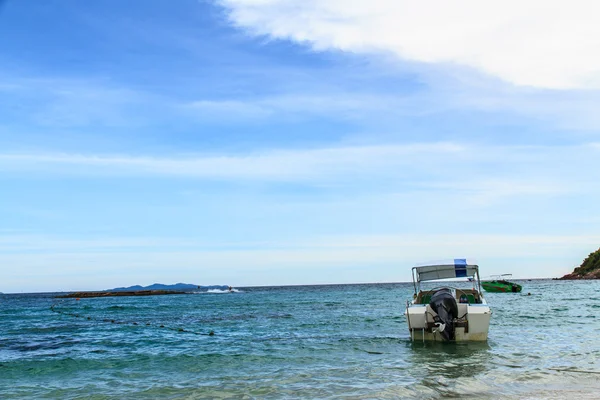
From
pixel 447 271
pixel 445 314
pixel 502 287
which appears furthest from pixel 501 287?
pixel 445 314

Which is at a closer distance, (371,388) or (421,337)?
(371,388)

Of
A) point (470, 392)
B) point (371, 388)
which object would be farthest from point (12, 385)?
point (470, 392)

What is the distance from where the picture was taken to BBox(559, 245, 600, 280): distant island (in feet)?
555

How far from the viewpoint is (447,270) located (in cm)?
2608

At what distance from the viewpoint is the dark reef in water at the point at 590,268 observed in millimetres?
169012

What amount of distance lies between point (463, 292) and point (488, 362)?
6.64m

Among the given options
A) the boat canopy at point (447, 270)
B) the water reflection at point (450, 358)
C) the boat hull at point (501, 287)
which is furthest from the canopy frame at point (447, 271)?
the boat hull at point (501, 287)

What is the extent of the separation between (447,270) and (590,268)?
17675cm

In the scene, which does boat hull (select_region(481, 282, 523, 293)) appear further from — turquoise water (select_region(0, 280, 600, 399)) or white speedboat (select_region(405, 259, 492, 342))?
white speedboat (select_region(405, 259, 492, 342))

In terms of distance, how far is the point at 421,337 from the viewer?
22516 millimetres

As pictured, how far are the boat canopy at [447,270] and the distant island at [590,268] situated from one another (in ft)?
528

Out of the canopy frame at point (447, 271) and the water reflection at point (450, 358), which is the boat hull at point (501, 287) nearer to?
the canopy frame at point (447, 271)

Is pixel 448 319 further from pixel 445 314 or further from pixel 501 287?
pixel 501 287

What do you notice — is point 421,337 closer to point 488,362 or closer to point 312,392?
point 488,362
